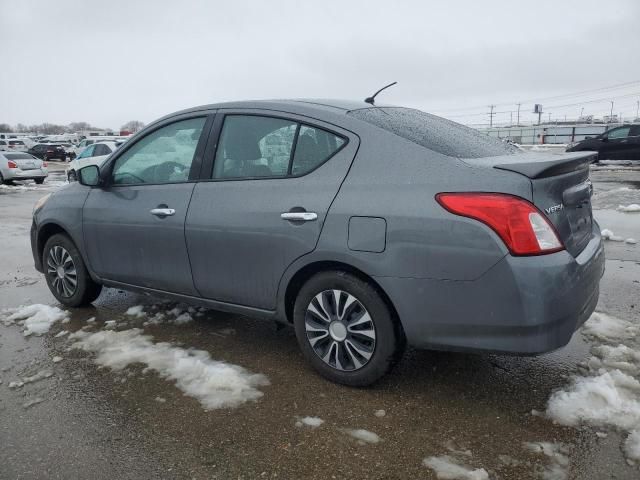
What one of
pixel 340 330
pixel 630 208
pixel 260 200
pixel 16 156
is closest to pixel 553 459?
pixel 340 330

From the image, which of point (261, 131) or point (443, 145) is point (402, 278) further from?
point (261, 131)

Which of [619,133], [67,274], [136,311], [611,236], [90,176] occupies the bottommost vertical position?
[611,236]

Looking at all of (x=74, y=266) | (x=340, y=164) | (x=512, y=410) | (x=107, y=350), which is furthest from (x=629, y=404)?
(x=74, y=266)

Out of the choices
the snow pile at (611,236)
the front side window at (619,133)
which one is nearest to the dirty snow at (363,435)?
the snow pile at (611,236)

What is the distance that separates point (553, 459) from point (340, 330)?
4.01 feet

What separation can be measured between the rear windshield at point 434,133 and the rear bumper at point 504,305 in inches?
28.2

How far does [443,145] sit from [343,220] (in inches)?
27.6

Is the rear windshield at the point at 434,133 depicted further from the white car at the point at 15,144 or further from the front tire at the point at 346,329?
the white car at the point at 15,144

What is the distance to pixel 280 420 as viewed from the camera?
2.76 m

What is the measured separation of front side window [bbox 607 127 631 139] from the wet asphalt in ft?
60.9

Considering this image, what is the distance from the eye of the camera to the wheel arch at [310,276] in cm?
287

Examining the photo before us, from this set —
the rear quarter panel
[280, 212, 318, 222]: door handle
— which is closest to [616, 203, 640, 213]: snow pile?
the rear quarter panel

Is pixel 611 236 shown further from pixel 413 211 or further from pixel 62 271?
pixel 62 271

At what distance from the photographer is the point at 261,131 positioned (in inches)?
133
